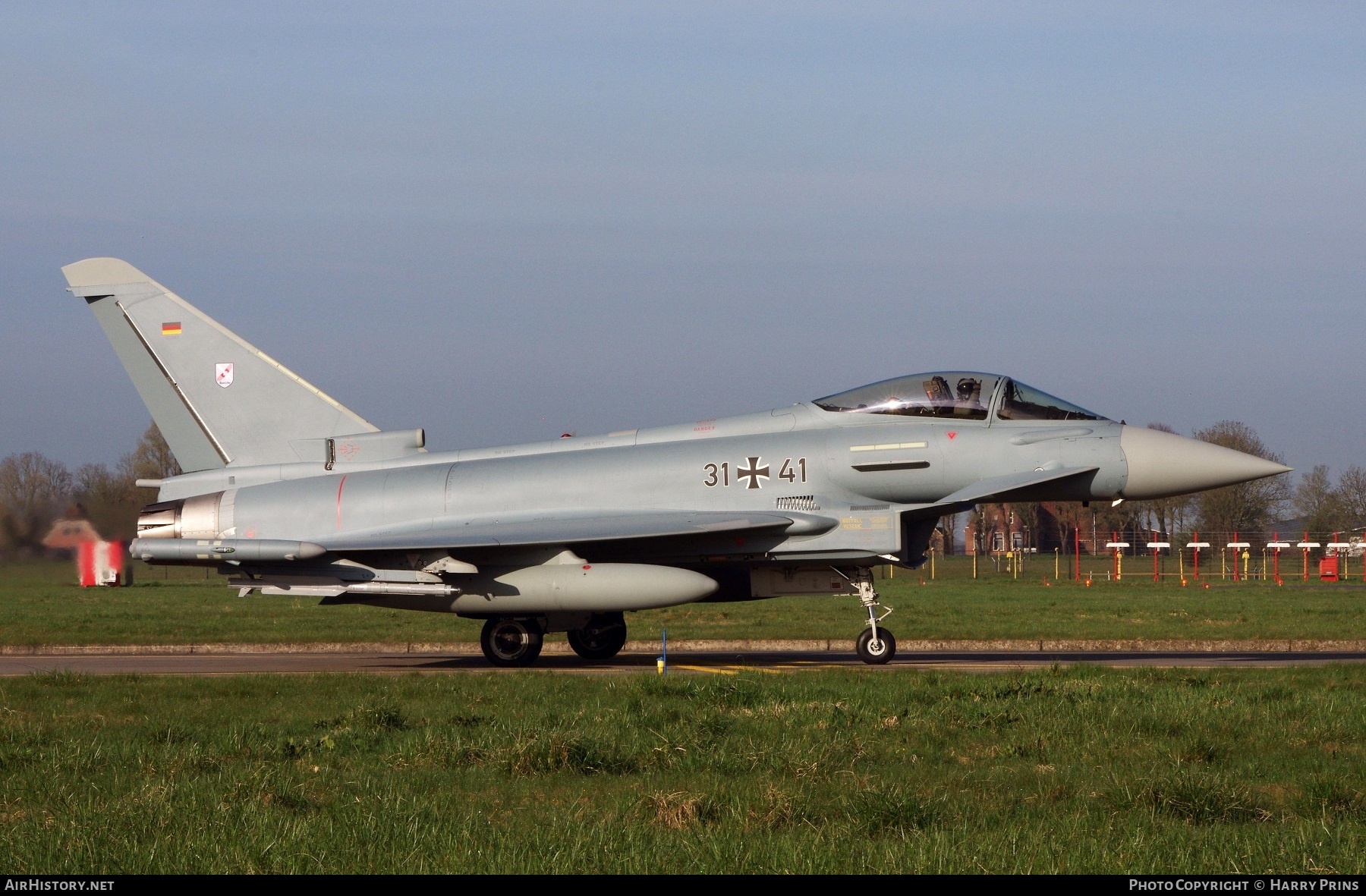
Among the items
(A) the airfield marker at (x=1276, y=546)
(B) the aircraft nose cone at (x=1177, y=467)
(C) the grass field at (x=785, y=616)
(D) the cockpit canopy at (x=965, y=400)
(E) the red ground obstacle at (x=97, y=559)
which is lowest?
(C) the grass field at (x=785, y=616)

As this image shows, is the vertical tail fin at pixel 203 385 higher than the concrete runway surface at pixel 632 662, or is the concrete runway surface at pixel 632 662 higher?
the vertical tail fin at pixel 203 385

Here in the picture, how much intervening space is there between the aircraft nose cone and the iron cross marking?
14.8ft

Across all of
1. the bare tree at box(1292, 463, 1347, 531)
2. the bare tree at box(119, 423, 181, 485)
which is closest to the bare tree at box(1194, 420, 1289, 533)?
the bare tree at box(1292, 463, 1347, 531)

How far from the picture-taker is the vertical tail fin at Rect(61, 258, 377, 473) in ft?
61.0

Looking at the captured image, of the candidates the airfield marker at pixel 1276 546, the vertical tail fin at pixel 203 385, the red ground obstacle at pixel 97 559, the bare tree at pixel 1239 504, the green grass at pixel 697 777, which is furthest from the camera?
the bare tree at pixel 1239 504

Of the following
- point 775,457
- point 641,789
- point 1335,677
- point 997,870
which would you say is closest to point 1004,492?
point 775,457

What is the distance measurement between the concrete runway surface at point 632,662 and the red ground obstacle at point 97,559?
49.4 inches

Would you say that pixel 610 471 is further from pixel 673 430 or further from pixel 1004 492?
pixel 1004 492

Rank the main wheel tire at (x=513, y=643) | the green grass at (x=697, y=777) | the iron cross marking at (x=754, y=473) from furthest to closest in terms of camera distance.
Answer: the main wheel tire at (x=513, y=643) < the iron cross marking at (x=754, y=473) < the green grass at (x=697, y=777)

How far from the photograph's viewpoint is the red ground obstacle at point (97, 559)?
61.6 feet

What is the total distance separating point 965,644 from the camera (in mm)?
20672

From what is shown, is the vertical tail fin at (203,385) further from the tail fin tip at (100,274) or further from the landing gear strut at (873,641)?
the landing gear strut at (873,641)

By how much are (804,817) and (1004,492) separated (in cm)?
1008

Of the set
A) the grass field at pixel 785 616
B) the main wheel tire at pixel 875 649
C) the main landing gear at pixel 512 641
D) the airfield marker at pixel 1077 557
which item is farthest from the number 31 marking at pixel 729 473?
the airfield marker at pixel 1077 557
